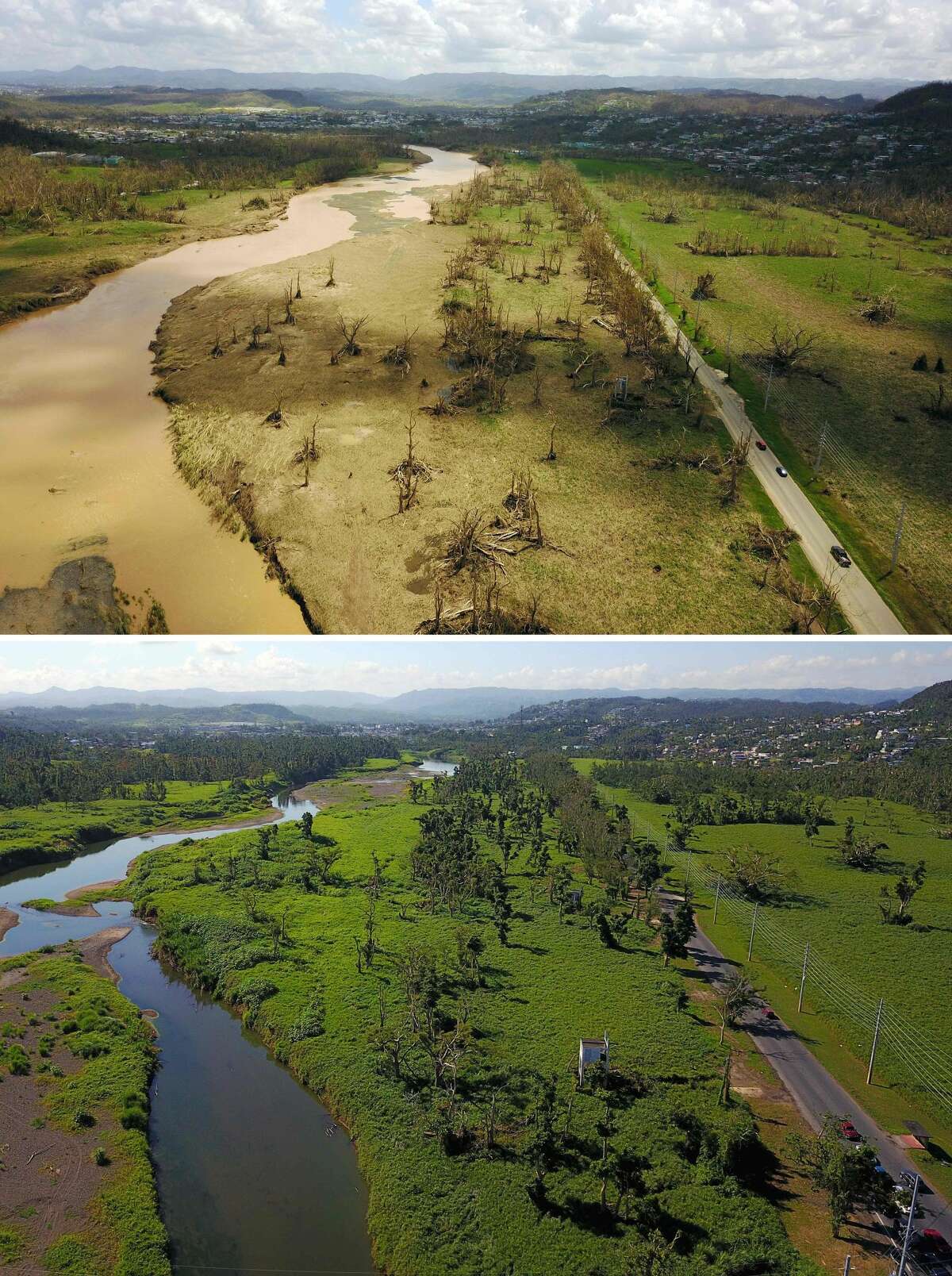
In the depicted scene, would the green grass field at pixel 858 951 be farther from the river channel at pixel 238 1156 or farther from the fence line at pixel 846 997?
the river channel at pixel 238 1156

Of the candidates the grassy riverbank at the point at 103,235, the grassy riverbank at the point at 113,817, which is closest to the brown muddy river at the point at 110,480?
the grassy riverbank at the point at 103,235

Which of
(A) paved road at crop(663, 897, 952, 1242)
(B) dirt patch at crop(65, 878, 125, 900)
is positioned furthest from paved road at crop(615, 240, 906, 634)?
(B) dirt patch at crop(65, 878, 125, 900)

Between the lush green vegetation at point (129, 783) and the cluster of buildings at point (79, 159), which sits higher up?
the cluster of buildings at point (79, 159)

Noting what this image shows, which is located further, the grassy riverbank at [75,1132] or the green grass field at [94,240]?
the green grass field at [94,240]

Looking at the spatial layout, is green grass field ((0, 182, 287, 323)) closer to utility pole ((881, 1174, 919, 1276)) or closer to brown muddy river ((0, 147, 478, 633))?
brown muddy river ((0, 147, 478, 633))

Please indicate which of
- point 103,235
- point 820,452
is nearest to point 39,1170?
point 820,452

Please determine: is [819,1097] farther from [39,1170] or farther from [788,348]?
[788,348]

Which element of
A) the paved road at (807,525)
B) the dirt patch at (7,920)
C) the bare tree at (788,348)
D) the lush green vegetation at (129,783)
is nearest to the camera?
the paved road at (807,525)

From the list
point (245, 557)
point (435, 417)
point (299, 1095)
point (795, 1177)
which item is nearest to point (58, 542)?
point (245, 557)
